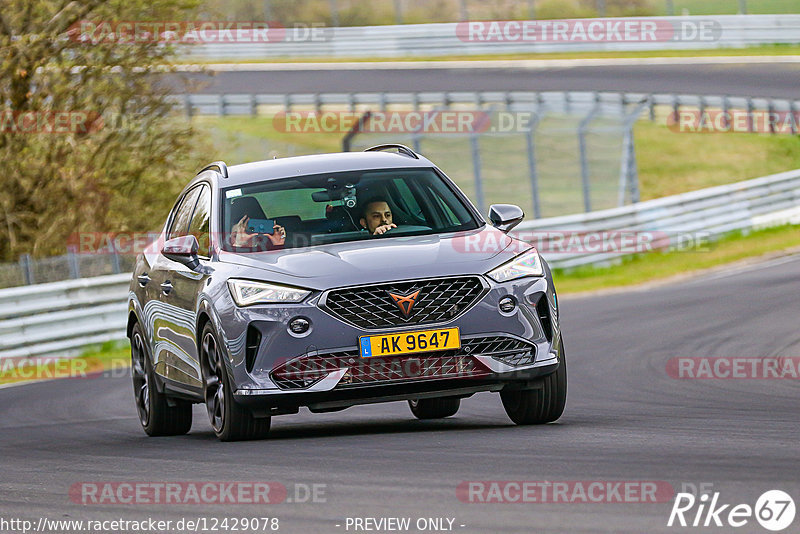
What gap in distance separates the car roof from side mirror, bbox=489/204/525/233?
26.5 inches

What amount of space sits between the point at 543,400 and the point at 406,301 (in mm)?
1198

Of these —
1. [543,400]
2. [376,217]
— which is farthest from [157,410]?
[543,400]

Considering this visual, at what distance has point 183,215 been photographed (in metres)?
10.9

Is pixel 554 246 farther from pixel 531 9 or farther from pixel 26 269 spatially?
pixel 531 9

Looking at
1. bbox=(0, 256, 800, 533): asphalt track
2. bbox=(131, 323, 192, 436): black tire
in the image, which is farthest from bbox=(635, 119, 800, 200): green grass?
bbox=(131, 323, 192, 436): black tire

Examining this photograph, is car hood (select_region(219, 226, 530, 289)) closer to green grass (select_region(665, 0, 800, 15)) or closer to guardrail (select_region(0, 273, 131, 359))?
guardrail (select_region(0, 273, 131, 359))

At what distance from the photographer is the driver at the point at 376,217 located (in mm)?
9531

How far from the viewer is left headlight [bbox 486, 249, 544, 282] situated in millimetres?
8734

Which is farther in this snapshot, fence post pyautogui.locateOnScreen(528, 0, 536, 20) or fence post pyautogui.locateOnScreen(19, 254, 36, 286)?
fence post pyautogui.locateOnScreen(528, 0, 536, 20)

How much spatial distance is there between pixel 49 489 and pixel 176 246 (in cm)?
224

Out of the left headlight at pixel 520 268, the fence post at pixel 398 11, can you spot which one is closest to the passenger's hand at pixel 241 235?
the left headlight at pixel 520 268

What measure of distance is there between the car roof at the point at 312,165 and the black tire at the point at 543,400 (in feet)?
5.86

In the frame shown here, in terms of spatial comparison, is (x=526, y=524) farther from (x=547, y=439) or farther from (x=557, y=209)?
(x=557, y=209)

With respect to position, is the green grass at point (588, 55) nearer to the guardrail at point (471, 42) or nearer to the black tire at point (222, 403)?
the guardrail at point (471, 42)
